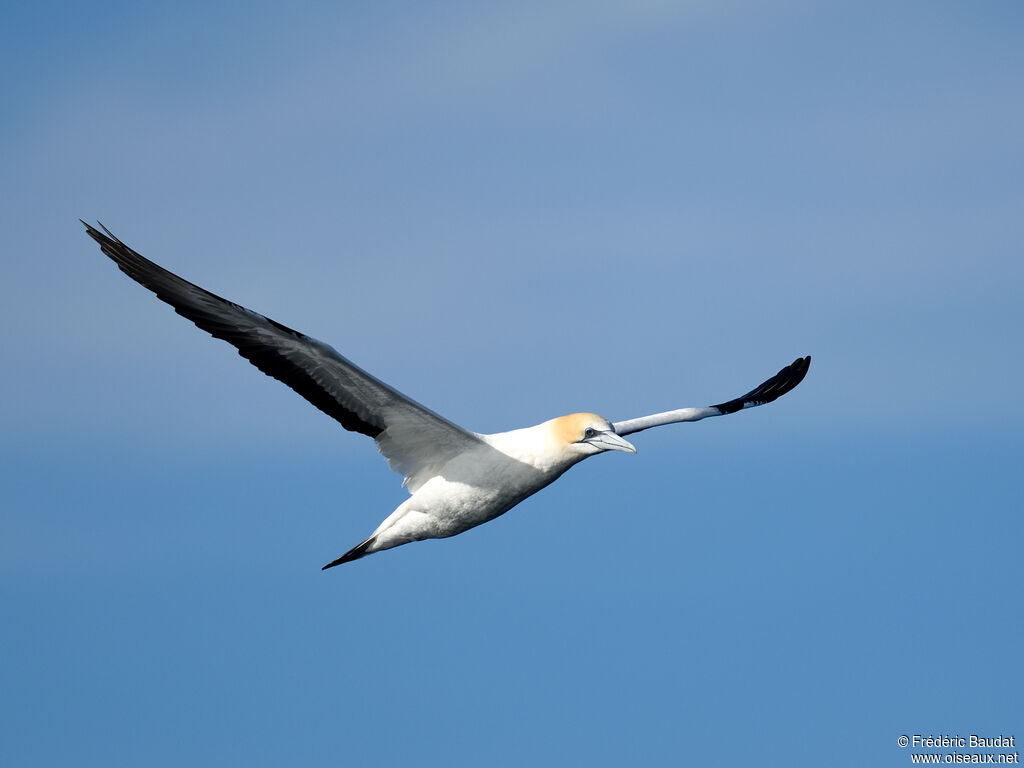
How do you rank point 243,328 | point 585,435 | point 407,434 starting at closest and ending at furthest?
1. point 243,328
2. point 585,435
3. point 407,434

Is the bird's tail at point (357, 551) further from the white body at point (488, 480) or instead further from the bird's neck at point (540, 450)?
the bird's neck at point (540, 450)

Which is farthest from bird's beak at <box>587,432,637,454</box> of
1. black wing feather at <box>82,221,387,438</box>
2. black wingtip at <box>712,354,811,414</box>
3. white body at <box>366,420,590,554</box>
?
black wingtip at <box>712,354,811,414</box>

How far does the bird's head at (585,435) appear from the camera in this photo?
15.8 metres

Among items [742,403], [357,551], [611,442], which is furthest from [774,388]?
[357,551]

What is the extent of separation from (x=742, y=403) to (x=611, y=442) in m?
5.41

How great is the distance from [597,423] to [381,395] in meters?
2.66

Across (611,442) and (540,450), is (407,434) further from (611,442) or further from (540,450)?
(611,442)

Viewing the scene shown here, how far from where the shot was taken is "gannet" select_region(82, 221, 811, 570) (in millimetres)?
15094

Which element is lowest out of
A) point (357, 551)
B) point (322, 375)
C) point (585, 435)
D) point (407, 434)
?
point (357, 551)

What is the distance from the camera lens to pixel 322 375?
15.7 meters

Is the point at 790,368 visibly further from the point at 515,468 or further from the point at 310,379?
the point at 310,379

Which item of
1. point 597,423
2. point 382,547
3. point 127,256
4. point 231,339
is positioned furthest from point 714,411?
point 127,256

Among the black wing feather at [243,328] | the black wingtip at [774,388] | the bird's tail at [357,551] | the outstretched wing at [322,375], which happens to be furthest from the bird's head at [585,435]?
the black wingtip at [774,388]

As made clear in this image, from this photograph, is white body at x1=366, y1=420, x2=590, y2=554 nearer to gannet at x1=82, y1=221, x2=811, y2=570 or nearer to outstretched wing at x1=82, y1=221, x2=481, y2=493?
gannet at x1=82, y1=221, x2=811, y2=570
